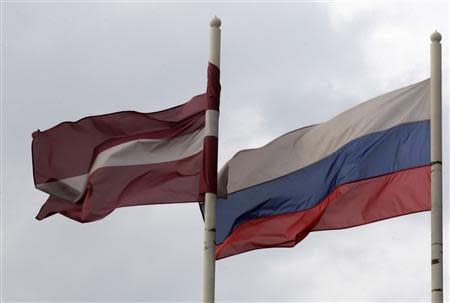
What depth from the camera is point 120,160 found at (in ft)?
79.3

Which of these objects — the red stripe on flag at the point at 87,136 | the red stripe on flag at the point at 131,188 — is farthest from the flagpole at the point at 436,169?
the red stripe on flag at the point at 87,136

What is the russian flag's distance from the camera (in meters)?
22.9

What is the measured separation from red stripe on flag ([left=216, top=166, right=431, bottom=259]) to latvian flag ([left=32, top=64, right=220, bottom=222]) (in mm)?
1213

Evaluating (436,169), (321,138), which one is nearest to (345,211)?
(321,138)

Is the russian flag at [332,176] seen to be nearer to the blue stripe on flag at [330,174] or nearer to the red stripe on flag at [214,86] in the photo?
the blue stripe on flag at [330,174]

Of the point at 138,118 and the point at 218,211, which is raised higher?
the point at 138,118

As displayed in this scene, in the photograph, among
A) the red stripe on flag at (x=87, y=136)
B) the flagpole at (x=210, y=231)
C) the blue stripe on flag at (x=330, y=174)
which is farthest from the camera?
the red stripe on flag at (x=87, y=136)

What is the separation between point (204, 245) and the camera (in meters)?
21.7

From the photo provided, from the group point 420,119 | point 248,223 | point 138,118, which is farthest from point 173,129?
point 420,119

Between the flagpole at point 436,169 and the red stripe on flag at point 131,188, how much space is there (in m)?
4.38

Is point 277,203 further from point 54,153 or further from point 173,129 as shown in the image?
point 54,153

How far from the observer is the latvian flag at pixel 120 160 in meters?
23.7

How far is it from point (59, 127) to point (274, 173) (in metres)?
4.15

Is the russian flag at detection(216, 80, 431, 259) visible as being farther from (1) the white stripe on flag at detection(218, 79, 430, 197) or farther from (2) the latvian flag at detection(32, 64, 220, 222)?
(2) the latvian flag at detection(32, 64, 220, 222)
